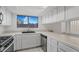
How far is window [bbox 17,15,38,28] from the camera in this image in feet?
15.5

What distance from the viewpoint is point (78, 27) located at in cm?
229

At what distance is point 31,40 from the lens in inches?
160

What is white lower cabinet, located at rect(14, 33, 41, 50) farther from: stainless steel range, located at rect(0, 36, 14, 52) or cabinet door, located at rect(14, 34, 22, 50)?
stainless steel range, located at rect(0, 36, 14, 52)

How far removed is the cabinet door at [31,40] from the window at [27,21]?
3.37ft

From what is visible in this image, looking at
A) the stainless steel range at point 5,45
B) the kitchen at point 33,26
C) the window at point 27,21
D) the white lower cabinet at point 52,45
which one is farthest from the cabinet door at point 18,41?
the white lower cabinet at point 52,45

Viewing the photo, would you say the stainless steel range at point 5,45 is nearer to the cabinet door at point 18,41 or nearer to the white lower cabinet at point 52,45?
the white lower cabinet at point 52,45

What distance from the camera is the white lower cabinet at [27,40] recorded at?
3683mm

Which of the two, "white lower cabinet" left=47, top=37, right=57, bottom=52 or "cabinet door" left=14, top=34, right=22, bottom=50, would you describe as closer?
"white lower cabinet" left=47, top=37, right=57, bottom=52

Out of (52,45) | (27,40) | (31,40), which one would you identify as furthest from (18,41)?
(52,45)

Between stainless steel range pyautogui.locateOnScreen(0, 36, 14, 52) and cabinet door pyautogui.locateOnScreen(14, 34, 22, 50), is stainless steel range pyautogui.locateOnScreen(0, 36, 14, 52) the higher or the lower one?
the higher one

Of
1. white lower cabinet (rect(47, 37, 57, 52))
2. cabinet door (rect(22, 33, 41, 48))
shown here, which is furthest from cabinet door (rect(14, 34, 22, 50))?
white lower cabinet (rect(47, 37, 57, 52))
